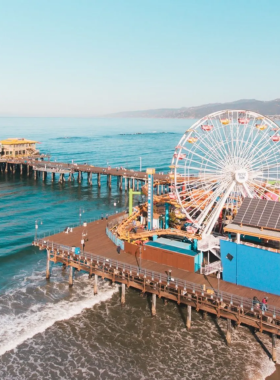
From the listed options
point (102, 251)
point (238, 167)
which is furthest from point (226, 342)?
point (238, 167)

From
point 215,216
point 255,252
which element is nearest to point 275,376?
point 255,252

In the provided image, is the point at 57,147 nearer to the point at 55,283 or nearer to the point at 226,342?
the point at 55,283

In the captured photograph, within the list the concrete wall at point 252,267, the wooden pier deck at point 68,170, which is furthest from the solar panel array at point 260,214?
the wooden pier deck at point 68,170

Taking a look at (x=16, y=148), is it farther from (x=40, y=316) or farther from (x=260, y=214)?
(x=260, y=214)

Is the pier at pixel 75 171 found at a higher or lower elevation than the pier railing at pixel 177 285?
higher

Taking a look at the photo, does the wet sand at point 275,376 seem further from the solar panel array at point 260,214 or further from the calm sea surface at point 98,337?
the solar panel array at point 260,214
